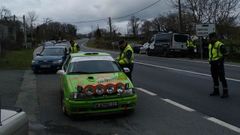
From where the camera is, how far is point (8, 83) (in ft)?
59.9

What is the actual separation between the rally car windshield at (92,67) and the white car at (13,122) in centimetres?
541

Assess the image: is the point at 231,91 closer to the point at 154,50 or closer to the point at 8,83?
the point at 8,83

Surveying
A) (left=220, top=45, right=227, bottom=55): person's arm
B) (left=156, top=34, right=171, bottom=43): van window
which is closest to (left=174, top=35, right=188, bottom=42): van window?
(left=156, top=34, right=171, bottom=43): van window

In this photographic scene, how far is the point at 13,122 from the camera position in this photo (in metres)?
5.02

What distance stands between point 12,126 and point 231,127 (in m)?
4.66

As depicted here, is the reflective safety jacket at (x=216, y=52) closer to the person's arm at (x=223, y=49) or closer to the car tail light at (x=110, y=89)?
the person's arm at (x=223, y=49)

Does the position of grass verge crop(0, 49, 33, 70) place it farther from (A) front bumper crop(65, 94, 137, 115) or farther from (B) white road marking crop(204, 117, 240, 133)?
(B) white road marking crop(204, 117, 240, 133)

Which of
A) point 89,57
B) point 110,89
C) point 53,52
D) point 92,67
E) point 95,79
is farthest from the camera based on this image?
point 53,52

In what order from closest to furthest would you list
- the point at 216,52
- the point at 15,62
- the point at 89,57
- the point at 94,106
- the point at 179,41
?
1. the point at 94,106
2. the point at 89,57
3. the point at 216,52
4. the point at 15,62
5. the point at 179,41

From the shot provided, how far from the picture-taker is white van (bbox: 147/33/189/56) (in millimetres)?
39938

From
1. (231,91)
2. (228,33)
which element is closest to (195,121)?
(231,91)

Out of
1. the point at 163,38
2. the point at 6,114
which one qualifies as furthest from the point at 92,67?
the point at 163,38

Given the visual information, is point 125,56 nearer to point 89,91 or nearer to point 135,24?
point 89,91

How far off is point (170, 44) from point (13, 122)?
35.4 metres
